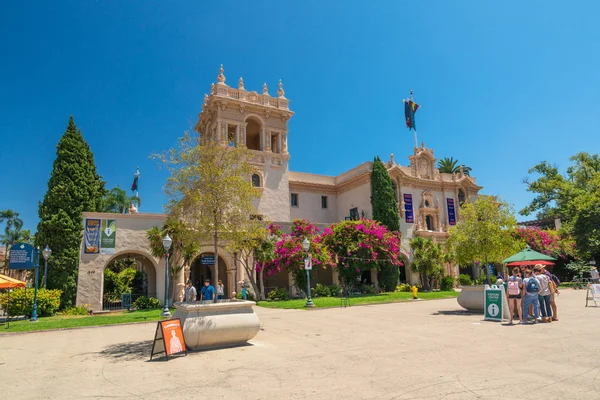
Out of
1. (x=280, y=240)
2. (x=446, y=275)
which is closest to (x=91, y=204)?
(x=280, y=240)

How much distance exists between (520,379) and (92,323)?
16539 millimetres

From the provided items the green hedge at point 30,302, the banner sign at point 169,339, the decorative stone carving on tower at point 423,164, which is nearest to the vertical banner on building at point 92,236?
the green hedge at point 30,302

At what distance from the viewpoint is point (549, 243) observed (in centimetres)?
3981

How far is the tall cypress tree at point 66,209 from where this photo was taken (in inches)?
914

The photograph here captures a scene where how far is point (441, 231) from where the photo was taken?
41.3 metres

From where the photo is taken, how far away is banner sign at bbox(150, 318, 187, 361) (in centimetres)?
842

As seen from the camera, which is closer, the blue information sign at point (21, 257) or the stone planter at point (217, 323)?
the stone planter at point (217, 323)

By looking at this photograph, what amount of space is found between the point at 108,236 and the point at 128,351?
1674cm

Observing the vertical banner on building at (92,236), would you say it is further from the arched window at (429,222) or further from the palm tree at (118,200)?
the arched window at (429,222)

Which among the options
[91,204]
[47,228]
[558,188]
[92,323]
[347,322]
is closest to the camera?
[347,322]

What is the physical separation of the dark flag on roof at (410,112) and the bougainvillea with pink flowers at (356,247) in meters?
16.8

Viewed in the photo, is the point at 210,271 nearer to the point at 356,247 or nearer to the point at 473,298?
the point at 356,247

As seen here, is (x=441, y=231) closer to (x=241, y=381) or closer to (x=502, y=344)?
(x=502, y=344)

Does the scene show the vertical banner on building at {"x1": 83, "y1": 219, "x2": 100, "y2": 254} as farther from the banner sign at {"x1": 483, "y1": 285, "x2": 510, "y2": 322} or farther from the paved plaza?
the banner sign at {"x1": 483, "y1": 285, "x2": 510, "y2": 322}
